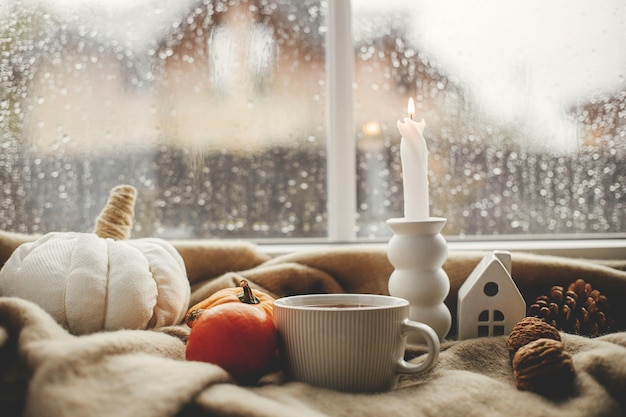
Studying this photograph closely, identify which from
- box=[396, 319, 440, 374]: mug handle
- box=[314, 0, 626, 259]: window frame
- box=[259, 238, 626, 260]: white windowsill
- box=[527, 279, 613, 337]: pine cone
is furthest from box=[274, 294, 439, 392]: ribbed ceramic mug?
box=[314, 0, 626, 259]: window frame

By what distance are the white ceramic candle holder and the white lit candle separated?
0.8 inches

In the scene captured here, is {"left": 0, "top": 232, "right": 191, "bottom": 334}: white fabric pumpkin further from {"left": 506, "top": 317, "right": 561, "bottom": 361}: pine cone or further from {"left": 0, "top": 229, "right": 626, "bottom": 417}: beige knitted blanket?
{"left": 506, "top": 317, "right": 561, "bottom": 361}: pine cone

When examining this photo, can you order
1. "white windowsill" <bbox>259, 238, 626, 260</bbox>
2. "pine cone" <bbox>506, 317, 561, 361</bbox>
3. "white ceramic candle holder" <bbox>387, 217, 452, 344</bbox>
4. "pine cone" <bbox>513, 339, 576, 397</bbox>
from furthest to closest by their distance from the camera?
"white windowsill" <bbox>259, 238, 626, 260</bbox> < "white ceramic candle holder" <bbox>387, 217, 452, 344</bbox> < "pine cone" <bbox>506, 317, 561, 361</bbox> < "pine cone" <bbox>513, 339, 576, 397</bbox>

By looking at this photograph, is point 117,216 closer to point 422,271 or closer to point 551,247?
point 422,271

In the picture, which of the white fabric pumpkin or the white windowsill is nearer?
the white fabric pumpkin

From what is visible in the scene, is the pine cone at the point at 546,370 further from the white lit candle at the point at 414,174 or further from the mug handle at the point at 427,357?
the white lit candle at the point at 414,174

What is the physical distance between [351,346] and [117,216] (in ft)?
1.61

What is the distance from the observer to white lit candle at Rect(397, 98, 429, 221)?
2.90 feet

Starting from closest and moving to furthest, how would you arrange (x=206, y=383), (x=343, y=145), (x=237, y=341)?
(x=206, y=383), (x=237, y=341), (x=343, y=145)

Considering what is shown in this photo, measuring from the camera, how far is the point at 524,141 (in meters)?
1.38

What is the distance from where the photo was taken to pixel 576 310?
3.06ft

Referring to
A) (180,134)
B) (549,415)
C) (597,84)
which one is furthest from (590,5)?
(549,415)

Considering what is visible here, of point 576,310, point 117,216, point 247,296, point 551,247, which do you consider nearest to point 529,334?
point 576,310

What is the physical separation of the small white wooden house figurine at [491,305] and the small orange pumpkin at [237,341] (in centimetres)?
34
